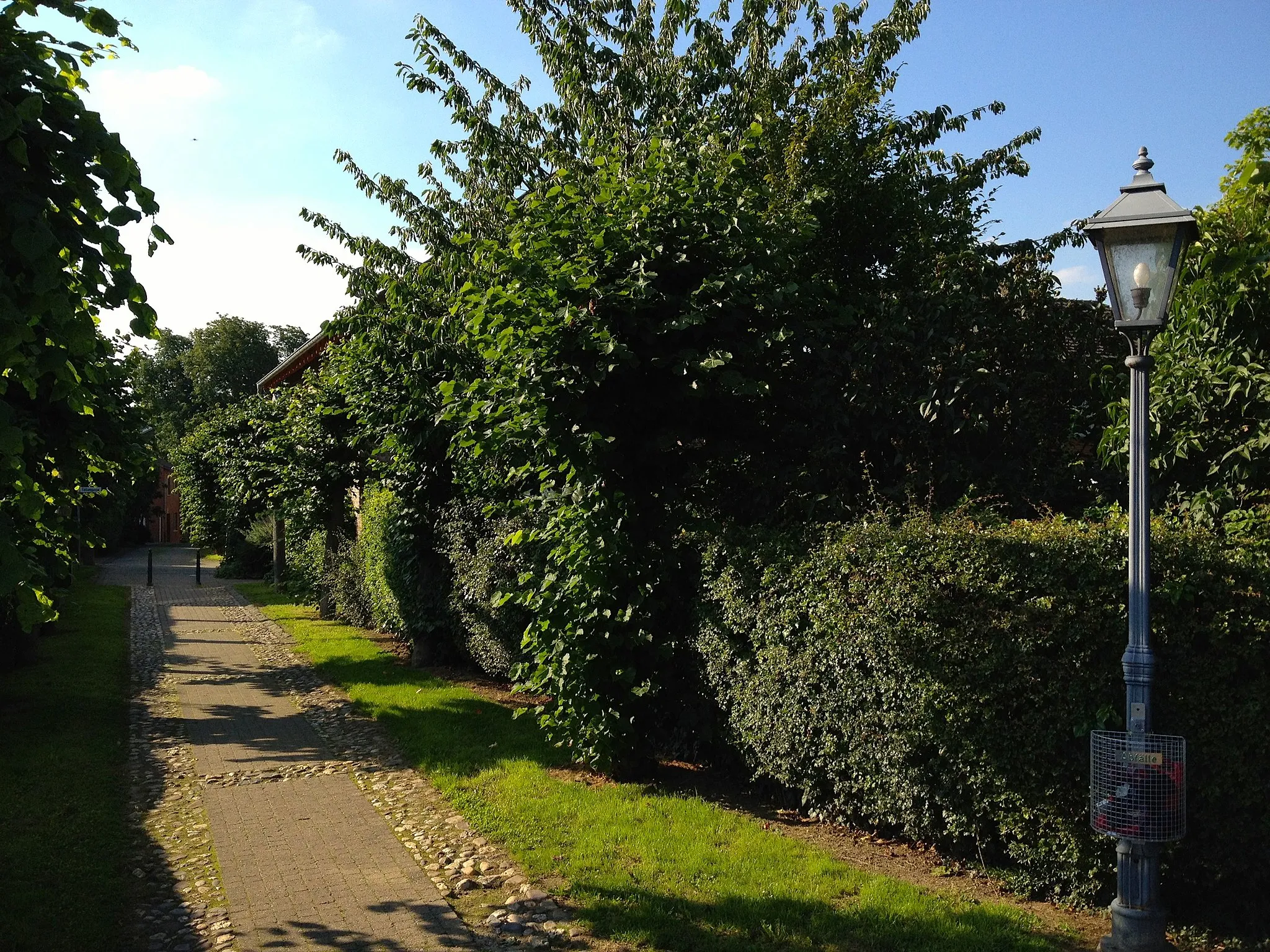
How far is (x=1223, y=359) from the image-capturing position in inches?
218

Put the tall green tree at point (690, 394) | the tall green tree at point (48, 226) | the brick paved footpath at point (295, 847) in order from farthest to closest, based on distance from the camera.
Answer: the tall green tree at point (690, 394) < the brick paved footpath at point (295, 847) < the tall green tree at point (48, 226)

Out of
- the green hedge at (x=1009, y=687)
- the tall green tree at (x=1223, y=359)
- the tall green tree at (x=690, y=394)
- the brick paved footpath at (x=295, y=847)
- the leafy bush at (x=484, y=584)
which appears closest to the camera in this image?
the green hedge at (x=1009, y=687)

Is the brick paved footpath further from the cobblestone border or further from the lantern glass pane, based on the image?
the lantern glass pane

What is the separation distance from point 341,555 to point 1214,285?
16.4 meters

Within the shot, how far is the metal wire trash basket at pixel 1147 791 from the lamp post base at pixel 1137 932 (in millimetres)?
311

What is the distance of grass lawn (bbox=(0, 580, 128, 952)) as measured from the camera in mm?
5203

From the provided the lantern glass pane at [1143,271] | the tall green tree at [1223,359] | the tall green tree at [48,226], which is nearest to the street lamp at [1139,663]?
the lantern glass pane at [1143,271]

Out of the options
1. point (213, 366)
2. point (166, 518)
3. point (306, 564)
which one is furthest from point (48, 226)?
point (166, 518)

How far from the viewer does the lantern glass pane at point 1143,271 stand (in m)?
4.50

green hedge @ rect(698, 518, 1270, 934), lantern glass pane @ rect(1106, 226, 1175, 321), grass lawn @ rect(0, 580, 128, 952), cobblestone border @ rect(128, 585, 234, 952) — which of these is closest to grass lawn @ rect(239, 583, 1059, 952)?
green hedge @ rect(698, 518, 1270, 934)

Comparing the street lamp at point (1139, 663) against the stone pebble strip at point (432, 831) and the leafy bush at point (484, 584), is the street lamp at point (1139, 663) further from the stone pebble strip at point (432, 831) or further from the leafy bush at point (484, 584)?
the leafy bush at point (484, 584)

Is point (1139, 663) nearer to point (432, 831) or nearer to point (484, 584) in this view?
point (432, 831)

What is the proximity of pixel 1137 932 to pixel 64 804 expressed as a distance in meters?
7.27

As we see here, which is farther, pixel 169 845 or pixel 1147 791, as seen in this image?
pixel 169 845
